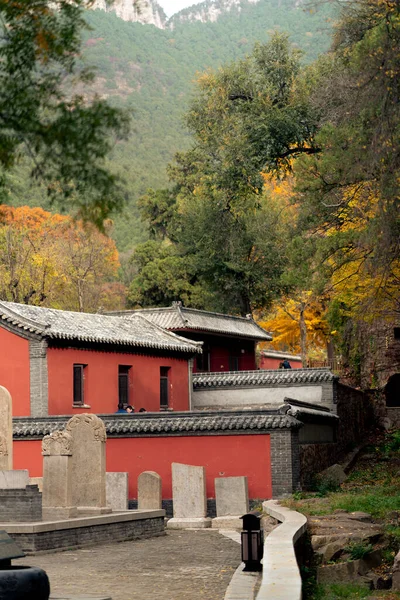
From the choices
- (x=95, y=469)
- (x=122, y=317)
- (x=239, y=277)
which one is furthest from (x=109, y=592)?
(x=239, y=277)

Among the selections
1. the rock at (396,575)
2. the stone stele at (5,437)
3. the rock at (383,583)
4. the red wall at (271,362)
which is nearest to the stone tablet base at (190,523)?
the stone stele at (5,437)

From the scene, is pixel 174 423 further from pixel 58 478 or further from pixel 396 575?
pixel 396 575

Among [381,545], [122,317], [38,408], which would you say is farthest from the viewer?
[122,317]

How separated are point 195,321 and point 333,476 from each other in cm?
1740

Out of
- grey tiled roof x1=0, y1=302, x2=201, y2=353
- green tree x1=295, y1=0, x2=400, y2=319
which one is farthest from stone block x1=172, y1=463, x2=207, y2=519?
grey tiled roof x1=0, y1=302, x2=201, y2=353

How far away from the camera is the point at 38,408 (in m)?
29.0

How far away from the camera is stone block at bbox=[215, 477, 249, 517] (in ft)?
75.5

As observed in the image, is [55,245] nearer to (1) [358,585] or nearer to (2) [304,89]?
(2) [304,89]

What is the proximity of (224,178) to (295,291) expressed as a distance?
18.4 meters

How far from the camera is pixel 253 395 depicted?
37.0 m

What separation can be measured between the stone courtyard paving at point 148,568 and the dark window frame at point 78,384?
11.4m

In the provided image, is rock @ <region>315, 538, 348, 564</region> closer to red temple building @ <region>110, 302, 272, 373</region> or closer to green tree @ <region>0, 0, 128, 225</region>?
green tree @ <region>0, 0, 128, 225</region>

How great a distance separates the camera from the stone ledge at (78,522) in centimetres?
1672

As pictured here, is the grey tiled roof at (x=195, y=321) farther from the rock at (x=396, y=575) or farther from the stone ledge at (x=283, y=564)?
the rock at (x=396, y=575)
